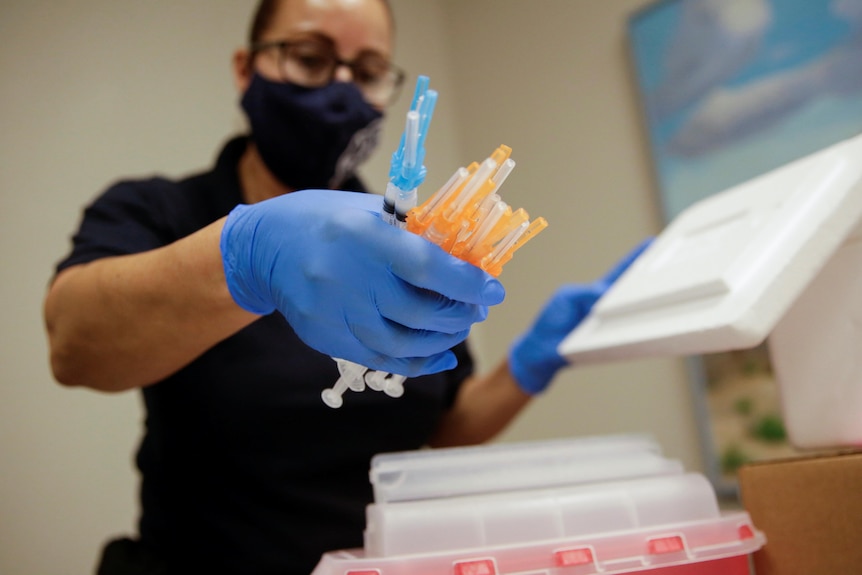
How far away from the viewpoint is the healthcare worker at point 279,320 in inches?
16.3

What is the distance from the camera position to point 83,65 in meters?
1.05

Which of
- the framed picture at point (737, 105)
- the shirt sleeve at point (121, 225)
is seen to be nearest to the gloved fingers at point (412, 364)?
the shirt sleeve at point (121, 225)

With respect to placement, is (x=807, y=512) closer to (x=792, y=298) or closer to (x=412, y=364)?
(x=792, y=298)

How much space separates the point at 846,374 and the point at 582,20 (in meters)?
1.09

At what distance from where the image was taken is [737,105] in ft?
3.64

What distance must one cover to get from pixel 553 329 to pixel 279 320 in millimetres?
441

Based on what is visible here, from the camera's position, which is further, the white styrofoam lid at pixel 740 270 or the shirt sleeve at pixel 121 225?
the shirt sleeve at pixel 121 225

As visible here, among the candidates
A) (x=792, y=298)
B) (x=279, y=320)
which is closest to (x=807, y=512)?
(x=792, y=298)

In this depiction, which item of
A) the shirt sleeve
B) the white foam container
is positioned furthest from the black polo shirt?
the white foam container

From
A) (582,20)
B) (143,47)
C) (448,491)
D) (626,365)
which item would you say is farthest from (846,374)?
(143,47)

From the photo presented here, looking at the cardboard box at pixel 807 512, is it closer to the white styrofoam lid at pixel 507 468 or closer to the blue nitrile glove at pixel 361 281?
the white styrofoam lid at pixel 507 468

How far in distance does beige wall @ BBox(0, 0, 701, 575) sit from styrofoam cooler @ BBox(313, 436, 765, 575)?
355mm

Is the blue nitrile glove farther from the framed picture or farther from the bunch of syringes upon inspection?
the framed picture

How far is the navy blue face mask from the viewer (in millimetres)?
792
